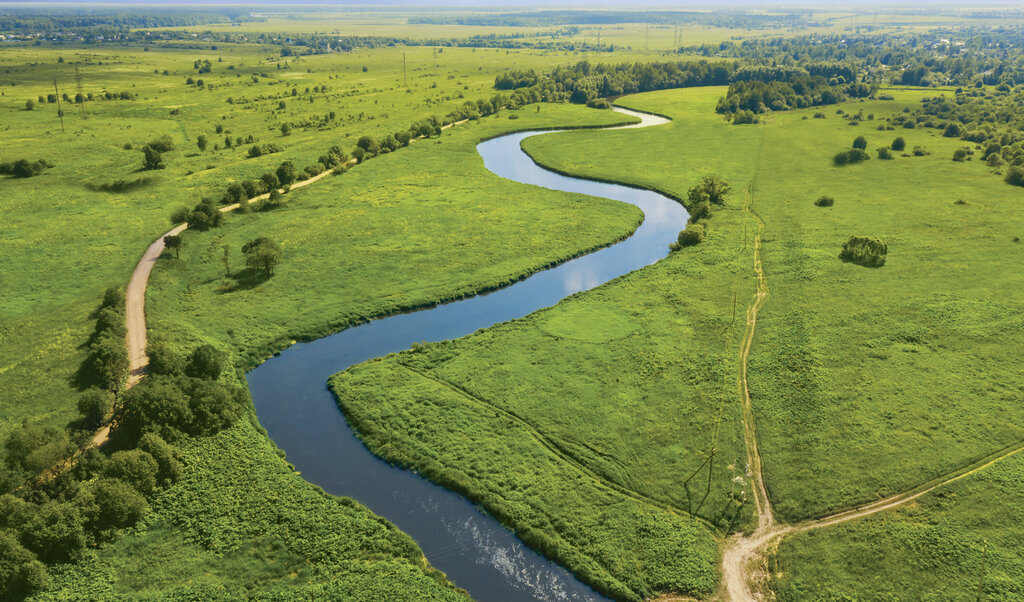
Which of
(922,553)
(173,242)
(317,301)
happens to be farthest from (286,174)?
(922,553)

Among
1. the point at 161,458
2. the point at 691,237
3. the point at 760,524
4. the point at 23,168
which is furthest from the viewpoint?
the point at 23,168

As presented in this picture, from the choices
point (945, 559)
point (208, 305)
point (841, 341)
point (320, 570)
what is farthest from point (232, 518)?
point (841, 341)

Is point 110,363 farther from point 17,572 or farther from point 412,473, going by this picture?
point 412,473

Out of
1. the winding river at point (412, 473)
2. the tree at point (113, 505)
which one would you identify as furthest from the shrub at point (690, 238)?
the tree at point (113, 505)

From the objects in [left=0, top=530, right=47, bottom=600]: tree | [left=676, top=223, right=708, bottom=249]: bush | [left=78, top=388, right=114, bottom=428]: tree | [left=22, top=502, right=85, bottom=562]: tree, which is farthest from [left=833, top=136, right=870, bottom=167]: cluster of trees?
[left=0, top=530, right=47, bottom=600]: tree

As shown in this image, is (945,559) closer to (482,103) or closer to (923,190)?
(923,190)

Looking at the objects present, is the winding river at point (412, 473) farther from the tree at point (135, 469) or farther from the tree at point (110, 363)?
the tree at point (110, 363)
